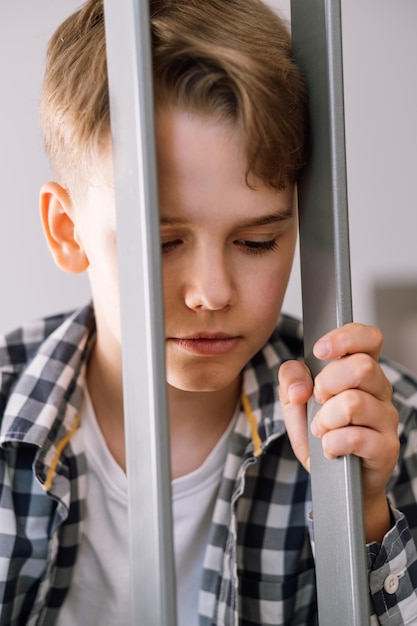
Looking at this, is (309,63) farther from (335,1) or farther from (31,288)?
(31,288)

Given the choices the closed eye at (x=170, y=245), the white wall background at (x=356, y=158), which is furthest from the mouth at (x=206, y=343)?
the white wall background at (x=356, y=158)

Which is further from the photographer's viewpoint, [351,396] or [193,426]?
[193,426]

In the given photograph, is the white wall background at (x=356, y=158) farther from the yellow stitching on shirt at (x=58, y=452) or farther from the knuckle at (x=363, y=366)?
the knuckle at (x=363, y=366)

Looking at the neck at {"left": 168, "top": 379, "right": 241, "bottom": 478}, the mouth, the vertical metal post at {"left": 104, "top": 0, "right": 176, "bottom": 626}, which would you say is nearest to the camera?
the vertical metal post at {"left": 104, "top": 0, "right": 176, "bottom": 626}

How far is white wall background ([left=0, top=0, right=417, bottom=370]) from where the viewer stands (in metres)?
1.28

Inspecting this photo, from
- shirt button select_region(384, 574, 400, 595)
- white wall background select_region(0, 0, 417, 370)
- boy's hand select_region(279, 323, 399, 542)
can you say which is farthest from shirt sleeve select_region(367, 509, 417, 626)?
white wall background select_region(0, 0, 417, 370)

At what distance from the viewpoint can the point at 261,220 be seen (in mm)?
768

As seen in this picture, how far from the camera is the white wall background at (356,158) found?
1.28 meters

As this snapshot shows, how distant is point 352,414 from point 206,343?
19 centimetres

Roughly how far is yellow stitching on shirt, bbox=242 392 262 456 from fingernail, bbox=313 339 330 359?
15.2 inches

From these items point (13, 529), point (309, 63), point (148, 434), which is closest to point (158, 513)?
point (148, 434)

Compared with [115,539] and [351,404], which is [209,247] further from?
[115,539]

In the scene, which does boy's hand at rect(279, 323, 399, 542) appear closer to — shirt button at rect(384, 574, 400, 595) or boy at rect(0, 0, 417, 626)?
boy at rect(0, 0, 417, 626)

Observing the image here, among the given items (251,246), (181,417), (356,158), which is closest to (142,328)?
(251,246)
